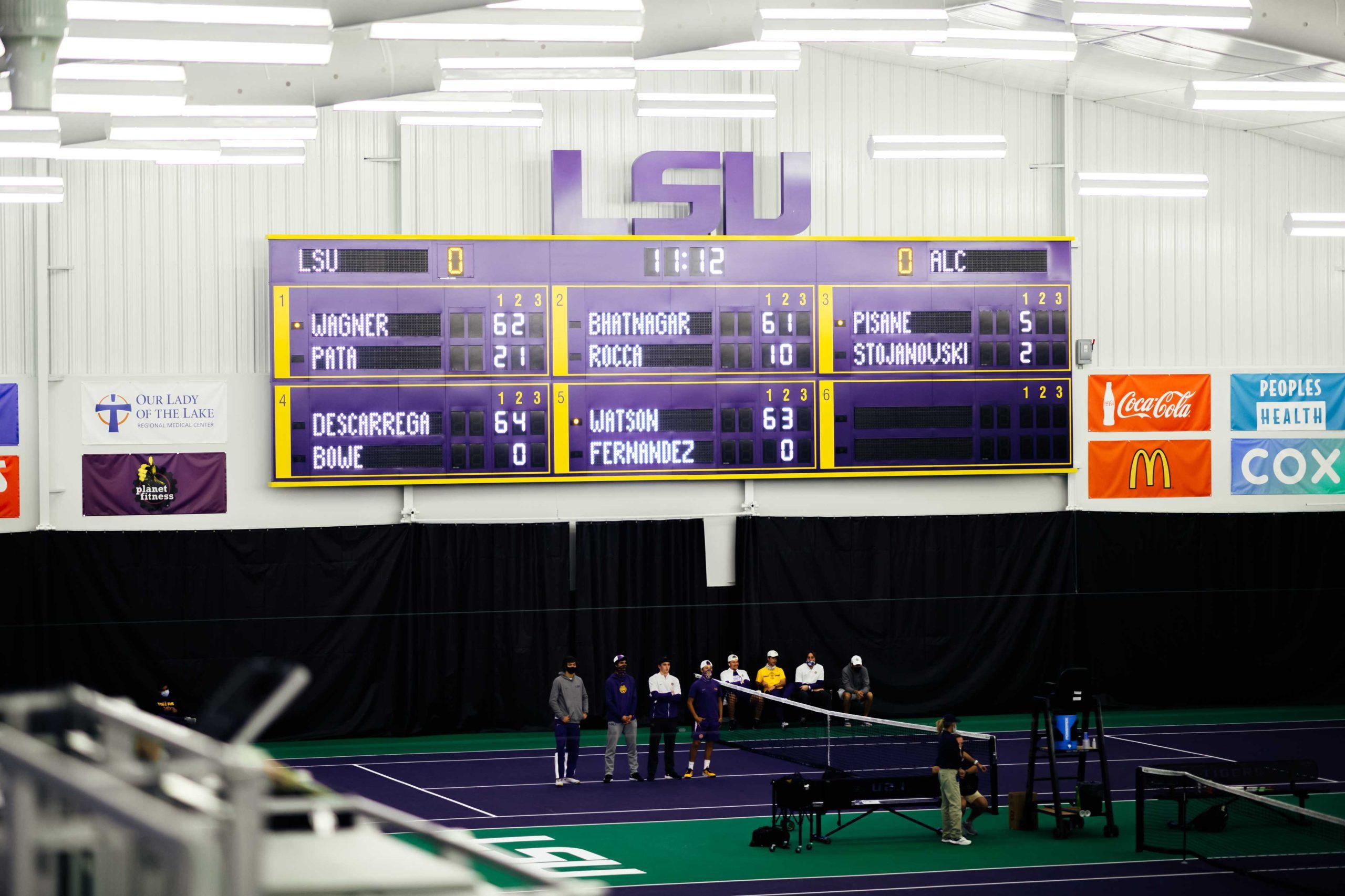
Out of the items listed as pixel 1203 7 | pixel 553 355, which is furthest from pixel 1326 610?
pixel 1203 7

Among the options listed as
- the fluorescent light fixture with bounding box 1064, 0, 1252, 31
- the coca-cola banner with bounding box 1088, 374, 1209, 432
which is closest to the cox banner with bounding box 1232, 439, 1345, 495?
the coca-cola banner with bounding box 1088, 374, 1209, 432

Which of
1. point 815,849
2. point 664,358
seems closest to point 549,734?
point 664,358

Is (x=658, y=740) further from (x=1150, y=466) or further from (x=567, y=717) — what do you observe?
(x=1150, y=466)

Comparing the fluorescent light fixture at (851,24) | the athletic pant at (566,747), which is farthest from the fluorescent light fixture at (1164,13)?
the athletic pant at (566,747)

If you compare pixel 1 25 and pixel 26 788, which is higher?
pixel 1 25

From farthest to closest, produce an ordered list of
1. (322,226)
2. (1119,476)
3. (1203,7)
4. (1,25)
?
(1119,476) → (322,226) → (1203,7) → (1,25)

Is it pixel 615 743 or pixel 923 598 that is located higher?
pixel 923 598

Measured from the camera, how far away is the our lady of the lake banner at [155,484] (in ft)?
78.1

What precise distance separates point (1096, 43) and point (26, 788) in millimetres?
21342

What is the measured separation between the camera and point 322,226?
966 inches

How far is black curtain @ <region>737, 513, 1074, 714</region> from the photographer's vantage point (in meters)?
25.1

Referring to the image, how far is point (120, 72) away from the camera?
40.6 ft

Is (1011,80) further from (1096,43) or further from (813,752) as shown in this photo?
(813,752)

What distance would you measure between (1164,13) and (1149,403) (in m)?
→ 15.9
